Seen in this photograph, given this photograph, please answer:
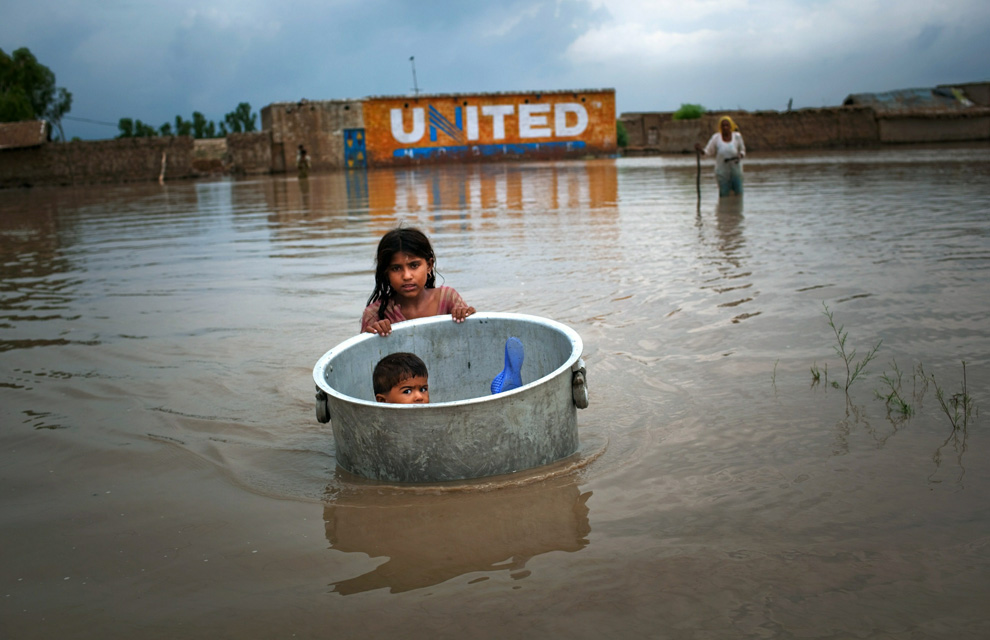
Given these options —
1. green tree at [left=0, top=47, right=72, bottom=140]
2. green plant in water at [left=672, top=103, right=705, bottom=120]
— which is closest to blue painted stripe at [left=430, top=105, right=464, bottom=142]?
green plant in water at [left=672, top=103, right=705, bottom=120]

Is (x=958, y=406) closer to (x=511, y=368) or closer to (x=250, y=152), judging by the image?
(x=511, y=368)

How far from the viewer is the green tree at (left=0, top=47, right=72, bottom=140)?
4009 cm

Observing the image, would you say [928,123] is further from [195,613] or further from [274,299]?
[195,613]

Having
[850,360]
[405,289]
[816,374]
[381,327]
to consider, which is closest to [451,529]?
[381,327]

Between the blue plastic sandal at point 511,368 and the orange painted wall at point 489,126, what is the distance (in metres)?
30.3

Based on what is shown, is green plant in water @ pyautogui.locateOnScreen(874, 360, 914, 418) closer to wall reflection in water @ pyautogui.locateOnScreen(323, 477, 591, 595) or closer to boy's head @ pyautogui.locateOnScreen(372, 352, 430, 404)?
wall reflection in water @ pyautogui.locateOnScreen(323, 477, 591, 595)

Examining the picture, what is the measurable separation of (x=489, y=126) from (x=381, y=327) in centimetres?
3128

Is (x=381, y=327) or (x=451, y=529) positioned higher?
(x=381, y=327)

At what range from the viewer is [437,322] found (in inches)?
130

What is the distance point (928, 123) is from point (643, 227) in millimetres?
24946

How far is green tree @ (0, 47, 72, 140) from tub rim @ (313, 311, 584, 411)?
44.2 metres

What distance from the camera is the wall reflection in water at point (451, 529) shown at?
6.72ft

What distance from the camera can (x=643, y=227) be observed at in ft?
28.6

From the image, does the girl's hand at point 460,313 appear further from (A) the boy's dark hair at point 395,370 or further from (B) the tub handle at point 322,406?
(B) the tub handle at point 322,406
